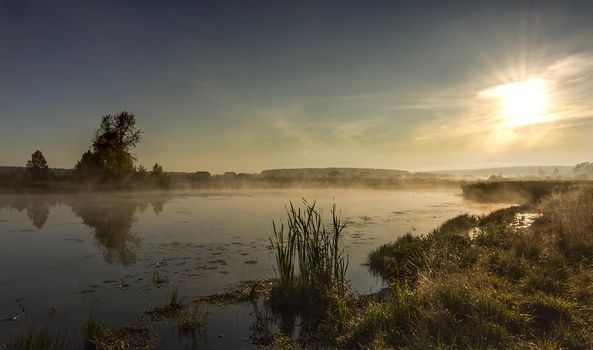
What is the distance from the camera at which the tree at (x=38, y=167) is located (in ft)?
222

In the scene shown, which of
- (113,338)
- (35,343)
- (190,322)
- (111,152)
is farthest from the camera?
(111,152)

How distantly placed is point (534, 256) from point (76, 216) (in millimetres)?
30896

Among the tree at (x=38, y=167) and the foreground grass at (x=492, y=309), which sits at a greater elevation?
the tree at (x=38, y=167)

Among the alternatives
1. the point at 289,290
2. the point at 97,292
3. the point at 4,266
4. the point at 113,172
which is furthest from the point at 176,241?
the point at 113,172

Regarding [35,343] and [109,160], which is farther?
[109,160]

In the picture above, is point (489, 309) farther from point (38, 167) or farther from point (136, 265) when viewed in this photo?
point (38, 167)

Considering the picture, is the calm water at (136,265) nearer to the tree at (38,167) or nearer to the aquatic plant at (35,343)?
the aquatic plant at (35,343)

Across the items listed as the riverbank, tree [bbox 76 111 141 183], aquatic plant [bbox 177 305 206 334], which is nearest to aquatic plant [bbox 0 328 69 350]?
aquatic plant [bbox 177 305 206 334]

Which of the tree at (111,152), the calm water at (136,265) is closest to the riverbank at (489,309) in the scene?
the calm water at (136,265)

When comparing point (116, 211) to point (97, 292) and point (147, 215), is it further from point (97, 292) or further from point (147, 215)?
point (97, 292)

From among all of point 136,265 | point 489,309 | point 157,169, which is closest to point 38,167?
point 157,169

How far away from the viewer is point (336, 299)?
10.3m

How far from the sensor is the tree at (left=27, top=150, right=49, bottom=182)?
67688 millimetres

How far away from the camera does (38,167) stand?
69.0 meters
